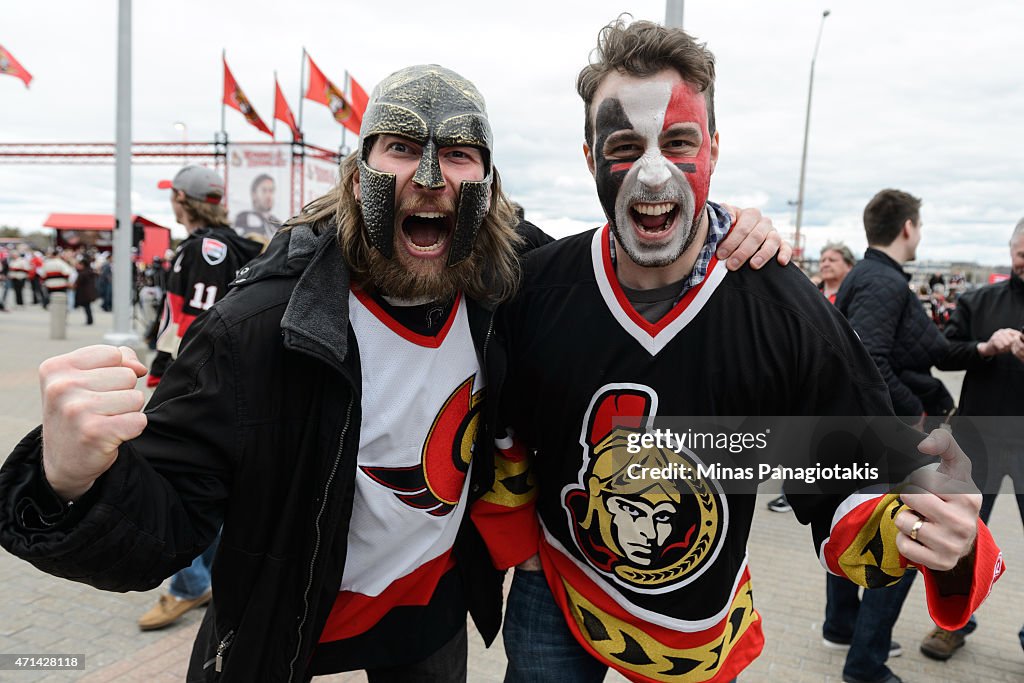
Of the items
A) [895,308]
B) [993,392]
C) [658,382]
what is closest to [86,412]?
[658,382]

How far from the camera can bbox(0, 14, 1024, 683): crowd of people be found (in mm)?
1706

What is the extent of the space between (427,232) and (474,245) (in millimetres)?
140

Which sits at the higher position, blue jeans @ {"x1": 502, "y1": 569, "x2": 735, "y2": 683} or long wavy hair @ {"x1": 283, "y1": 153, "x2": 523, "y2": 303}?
long wavy hair @ {"x1": 283, "y1": 153, "x2": 523, "y2": 303}

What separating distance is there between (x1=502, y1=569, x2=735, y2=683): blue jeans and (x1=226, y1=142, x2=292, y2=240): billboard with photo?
14.4 m

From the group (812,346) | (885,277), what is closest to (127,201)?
(885,277)

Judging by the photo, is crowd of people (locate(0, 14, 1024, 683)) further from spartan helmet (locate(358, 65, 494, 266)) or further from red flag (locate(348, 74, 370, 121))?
red flag (locate(348, 74, 370, 121))

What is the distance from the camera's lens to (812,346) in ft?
6.35

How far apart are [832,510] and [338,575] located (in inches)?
53.0

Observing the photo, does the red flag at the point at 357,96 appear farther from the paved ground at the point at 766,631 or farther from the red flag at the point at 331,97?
the paved ground at the point at 766,631

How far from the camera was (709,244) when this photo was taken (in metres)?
2.13

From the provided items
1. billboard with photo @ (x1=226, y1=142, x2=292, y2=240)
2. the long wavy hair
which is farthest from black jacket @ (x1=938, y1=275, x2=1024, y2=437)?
billboard with photo @ (x1=226, y1=142, x2=292, y2=240)

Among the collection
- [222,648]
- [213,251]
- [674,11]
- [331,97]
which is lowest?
[222,648]

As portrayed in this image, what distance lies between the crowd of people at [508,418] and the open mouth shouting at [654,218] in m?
0.01

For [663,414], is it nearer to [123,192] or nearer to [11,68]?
[123,192]
